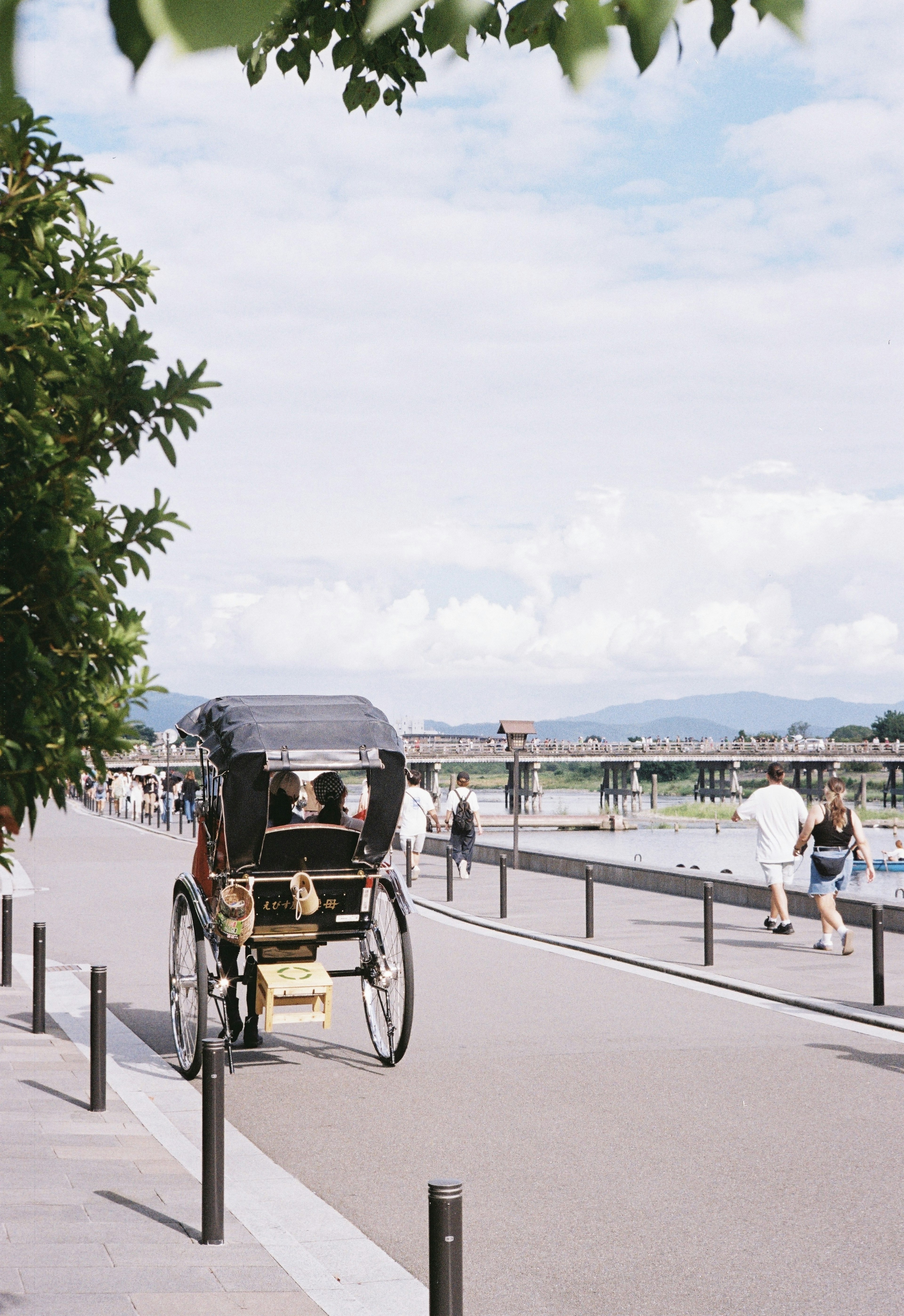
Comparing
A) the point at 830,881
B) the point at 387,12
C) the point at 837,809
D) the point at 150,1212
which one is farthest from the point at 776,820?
the point at 387,12

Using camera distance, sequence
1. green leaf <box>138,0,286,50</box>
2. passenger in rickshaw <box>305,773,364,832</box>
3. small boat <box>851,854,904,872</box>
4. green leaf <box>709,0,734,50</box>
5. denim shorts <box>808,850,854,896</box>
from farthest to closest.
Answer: small boat <box>851,854,904,872</box> < denim shorts <box>808,850,854,896</box> < passenger in rickshaw <box>305,773,364,832</box> < green leaf <box>709,0,734,50</box> < green leaf <box>138,0,286,50</box>

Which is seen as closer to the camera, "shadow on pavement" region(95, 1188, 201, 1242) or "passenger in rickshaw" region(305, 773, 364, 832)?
"shadow on pavement" region(95, 1188, 201, 1242)

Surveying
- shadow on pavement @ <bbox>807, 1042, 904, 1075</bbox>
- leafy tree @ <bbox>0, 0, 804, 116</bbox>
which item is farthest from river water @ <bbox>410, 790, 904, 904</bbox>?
leafy tree @ <bbox>0, 0, 804, 116</bbox>

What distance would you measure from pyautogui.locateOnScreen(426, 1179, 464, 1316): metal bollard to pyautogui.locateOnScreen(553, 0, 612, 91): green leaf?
3000mm

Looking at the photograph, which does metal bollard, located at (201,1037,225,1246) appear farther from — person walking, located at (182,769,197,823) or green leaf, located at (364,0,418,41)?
person walking, located at (182,769,197,823)

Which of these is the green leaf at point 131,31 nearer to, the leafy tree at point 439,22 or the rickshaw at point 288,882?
the leafy tree at point 439,22

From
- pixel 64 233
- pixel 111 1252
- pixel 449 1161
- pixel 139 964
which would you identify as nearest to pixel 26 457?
pixel 64 233

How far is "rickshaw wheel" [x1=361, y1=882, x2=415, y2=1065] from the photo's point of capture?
927 centimetres

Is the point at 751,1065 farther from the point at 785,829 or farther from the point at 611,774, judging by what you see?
the point at 611,774

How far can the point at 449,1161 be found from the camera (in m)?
7.24

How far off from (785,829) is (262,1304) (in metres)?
12.2

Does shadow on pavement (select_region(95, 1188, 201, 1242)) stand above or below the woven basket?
below

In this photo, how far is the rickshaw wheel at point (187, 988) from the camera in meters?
9.00

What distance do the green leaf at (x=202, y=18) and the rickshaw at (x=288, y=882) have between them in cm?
822
